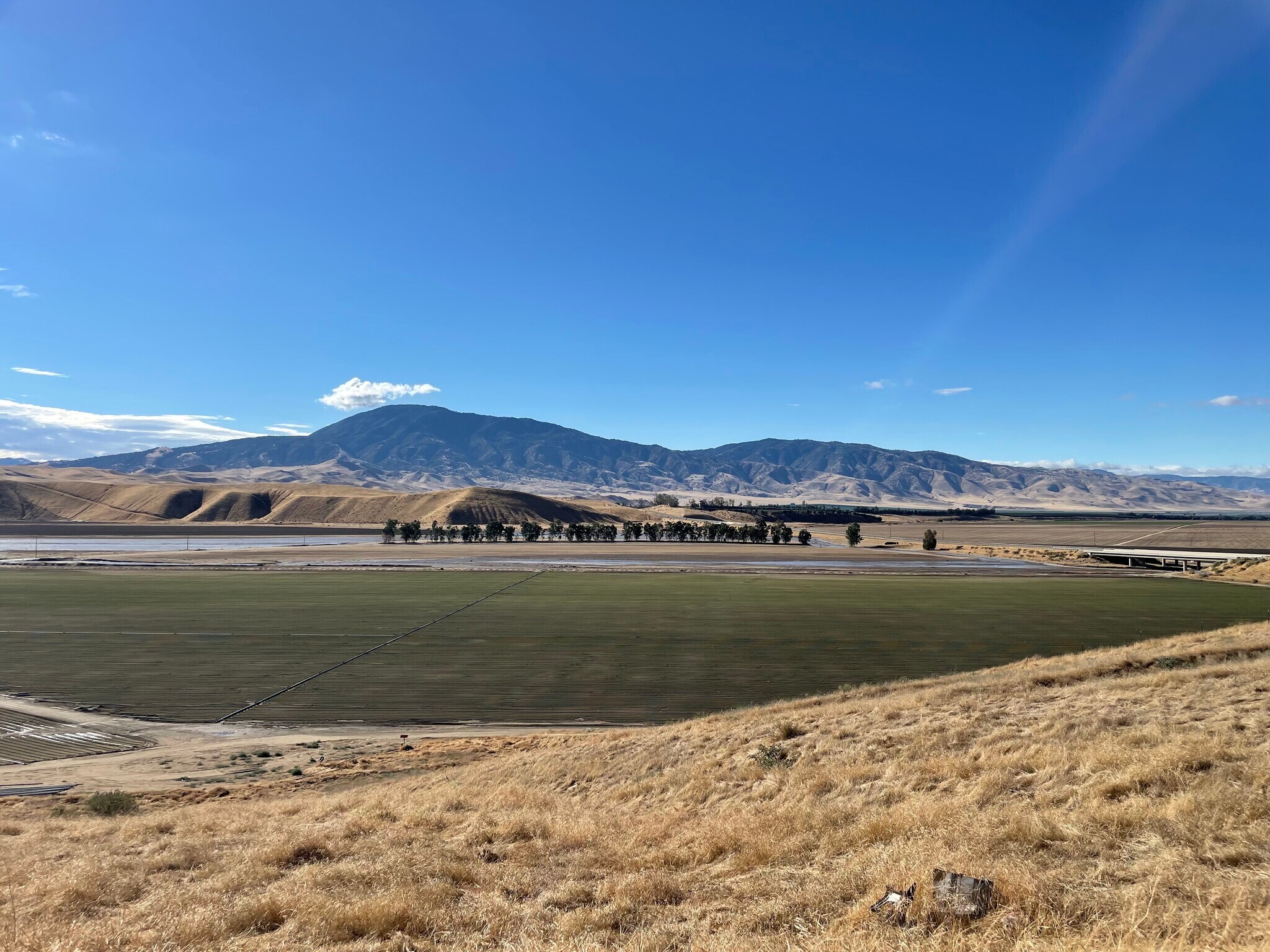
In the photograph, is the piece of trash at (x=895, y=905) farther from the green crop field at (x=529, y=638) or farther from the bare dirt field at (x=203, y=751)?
the green crop field at (x=529, y=638)

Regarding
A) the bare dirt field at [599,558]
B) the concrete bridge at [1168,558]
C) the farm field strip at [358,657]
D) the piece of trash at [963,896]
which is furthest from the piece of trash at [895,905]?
the concrete bridge at [1168,558]

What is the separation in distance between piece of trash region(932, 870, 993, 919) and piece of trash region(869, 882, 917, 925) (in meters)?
0.32

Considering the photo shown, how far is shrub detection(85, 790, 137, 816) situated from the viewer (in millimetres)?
18375

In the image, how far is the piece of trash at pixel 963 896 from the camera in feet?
25.6

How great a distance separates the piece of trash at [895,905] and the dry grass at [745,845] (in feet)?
0.65

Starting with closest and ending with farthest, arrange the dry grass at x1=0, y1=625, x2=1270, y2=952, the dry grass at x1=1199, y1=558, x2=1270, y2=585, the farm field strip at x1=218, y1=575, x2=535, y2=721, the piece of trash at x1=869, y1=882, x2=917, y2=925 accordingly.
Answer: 1. the piece of trash at x1=869, y1=882, x2=917, y2=925
2. the dry grass at x1=0, y1=625, x2=1270, y2=952
3. the farm field strip at x1=218, y1=575, x2=535, y2=721
4. the dry grass at x1=1199, y1=558, x2=1270, y2=585

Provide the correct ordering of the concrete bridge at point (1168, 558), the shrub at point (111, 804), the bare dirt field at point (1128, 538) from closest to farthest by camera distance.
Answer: the shrub at point (111, 804)
the concrete bridge at point (1168, 558)
the bare dirt field at point (1128, 538)

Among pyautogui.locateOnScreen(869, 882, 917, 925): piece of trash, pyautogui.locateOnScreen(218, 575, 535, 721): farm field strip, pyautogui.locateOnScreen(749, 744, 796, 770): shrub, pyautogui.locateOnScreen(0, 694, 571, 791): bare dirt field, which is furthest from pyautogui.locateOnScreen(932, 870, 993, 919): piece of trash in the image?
pyautogui.locateOnScreen(218, 575, 535, 721): farm field strip

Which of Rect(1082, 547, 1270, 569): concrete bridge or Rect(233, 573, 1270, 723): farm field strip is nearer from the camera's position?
Rect(233, 573, 1270, 723): farm field strip

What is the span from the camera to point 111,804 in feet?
61.6

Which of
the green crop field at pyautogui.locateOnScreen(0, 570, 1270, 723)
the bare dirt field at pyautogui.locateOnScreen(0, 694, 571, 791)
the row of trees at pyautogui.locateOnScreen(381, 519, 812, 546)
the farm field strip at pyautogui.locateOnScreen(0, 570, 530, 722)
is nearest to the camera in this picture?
the bare dirt field at pyautogui.locateOnScreen(0, 694, 571, 791)

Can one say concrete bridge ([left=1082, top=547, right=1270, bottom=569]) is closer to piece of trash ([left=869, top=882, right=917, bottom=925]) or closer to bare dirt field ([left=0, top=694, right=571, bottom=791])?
bare dirt field ([left=0, top=694, right=571, bottom=791])

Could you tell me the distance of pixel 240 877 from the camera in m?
11.2

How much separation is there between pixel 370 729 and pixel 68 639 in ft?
91.3
